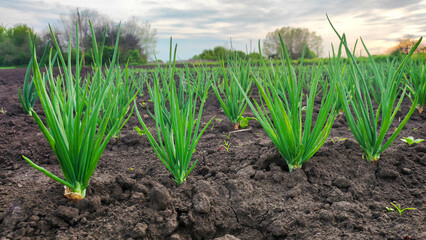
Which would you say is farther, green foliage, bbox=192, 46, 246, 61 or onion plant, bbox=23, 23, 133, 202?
green foliage, bbox=192, 46, 246, 61

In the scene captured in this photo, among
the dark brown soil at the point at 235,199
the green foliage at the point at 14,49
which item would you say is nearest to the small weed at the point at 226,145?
the dark brown soil at the point at 235,199

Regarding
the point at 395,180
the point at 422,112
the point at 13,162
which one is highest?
the point at 422,112

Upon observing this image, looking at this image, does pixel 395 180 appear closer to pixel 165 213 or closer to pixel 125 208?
pixel 165 213

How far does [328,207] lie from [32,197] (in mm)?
1337

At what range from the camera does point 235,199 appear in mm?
1460

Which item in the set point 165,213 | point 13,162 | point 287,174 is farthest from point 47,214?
point 287,174

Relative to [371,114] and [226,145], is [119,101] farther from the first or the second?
[371,114]

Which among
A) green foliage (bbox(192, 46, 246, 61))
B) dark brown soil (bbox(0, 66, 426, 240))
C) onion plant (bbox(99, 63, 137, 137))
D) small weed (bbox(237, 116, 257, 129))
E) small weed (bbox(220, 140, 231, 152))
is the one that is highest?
green foliage (bbox(192, 46, 246, 61))

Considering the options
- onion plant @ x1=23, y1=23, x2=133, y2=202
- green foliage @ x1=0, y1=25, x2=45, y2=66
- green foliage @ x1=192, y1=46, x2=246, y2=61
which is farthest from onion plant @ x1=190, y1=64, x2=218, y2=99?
green foliage @ x1=0, y1=25, x2=45, y2=66

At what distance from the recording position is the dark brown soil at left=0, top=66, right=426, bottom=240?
127cm

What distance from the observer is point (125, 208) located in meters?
1.41

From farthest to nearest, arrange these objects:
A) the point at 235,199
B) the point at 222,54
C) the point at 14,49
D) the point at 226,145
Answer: the point at 14,49, the point at 222,54, the point at 226,145, the point at 235,199

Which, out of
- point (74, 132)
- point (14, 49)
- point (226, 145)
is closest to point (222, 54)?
point (226, 145)

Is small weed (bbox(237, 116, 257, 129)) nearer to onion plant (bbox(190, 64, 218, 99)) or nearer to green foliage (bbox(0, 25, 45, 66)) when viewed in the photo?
onion plant (bbox(190, 64, 218, 99))
